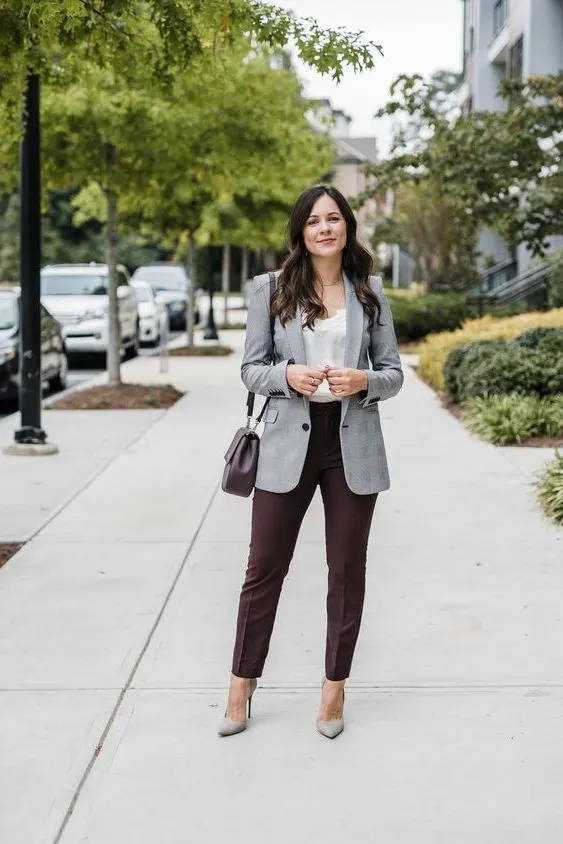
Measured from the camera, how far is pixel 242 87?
14.8 m

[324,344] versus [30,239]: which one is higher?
[30,239]

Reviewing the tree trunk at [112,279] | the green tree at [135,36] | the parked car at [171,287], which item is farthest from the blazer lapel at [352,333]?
the parked car at [171,287]

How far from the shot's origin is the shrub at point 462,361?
13.7m

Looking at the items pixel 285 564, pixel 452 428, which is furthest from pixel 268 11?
pixel 452 428

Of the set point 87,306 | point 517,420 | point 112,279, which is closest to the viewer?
point 517,420

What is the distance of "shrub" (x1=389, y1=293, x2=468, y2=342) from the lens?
24859 millimetres

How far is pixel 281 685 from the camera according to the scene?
16.1 ft

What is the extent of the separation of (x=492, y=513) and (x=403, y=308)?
1710 cm

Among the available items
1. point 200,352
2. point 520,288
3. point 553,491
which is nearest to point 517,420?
point 553,491

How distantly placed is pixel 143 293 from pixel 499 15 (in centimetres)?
1347

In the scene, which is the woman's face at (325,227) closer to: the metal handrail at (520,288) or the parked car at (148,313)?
the parked car at (148,313)

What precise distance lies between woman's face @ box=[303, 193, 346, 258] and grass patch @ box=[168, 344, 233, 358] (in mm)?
18951

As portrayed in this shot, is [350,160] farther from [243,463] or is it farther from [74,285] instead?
[243,463]

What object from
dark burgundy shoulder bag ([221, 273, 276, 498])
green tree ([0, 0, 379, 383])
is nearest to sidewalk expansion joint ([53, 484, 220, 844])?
dark burgundy shoulder bag ([221, 273, 276, 498])
